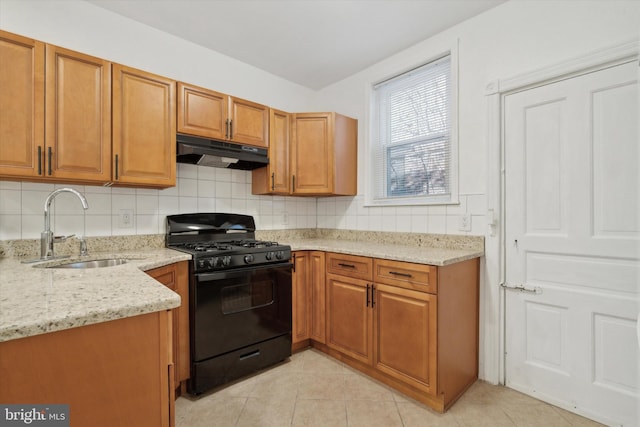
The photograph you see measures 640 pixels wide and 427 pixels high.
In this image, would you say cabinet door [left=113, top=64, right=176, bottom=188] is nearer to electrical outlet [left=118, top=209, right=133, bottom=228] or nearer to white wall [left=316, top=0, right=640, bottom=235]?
electrical outlet [left=118, top=209, right=133, bottom=228]

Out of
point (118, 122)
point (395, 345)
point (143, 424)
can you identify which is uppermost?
point (118, 122)

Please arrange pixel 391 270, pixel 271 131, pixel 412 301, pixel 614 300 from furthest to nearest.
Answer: pixel 271 131
pixel 391 270
pixel 412 301
pixel 614 300

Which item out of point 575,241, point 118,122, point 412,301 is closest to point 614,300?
point 575,241

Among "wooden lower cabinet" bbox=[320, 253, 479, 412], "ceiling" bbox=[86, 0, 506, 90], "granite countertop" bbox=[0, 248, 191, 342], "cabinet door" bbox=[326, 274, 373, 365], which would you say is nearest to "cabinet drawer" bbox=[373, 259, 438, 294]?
"wooden lower cabinet" bbox=[320, 253, 479, 412]

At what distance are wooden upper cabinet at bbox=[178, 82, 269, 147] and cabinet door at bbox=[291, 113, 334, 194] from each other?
0.34m

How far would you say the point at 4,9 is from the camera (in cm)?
189

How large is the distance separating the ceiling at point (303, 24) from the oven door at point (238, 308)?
184cm

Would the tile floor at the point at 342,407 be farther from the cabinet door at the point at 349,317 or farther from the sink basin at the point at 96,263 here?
the sink basin at the point at 96,263

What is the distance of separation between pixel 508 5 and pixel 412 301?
2.07 m

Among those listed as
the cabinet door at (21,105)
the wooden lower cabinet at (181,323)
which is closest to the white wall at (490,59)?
the wooden lower cabinet at (181,323)

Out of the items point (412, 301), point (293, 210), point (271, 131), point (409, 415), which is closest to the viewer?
point (409, 415)

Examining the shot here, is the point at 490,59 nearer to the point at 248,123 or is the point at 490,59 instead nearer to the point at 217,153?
the point at 248,123

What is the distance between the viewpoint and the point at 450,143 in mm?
2461

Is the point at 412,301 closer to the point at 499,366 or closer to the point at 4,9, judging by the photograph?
the point at 499,366
